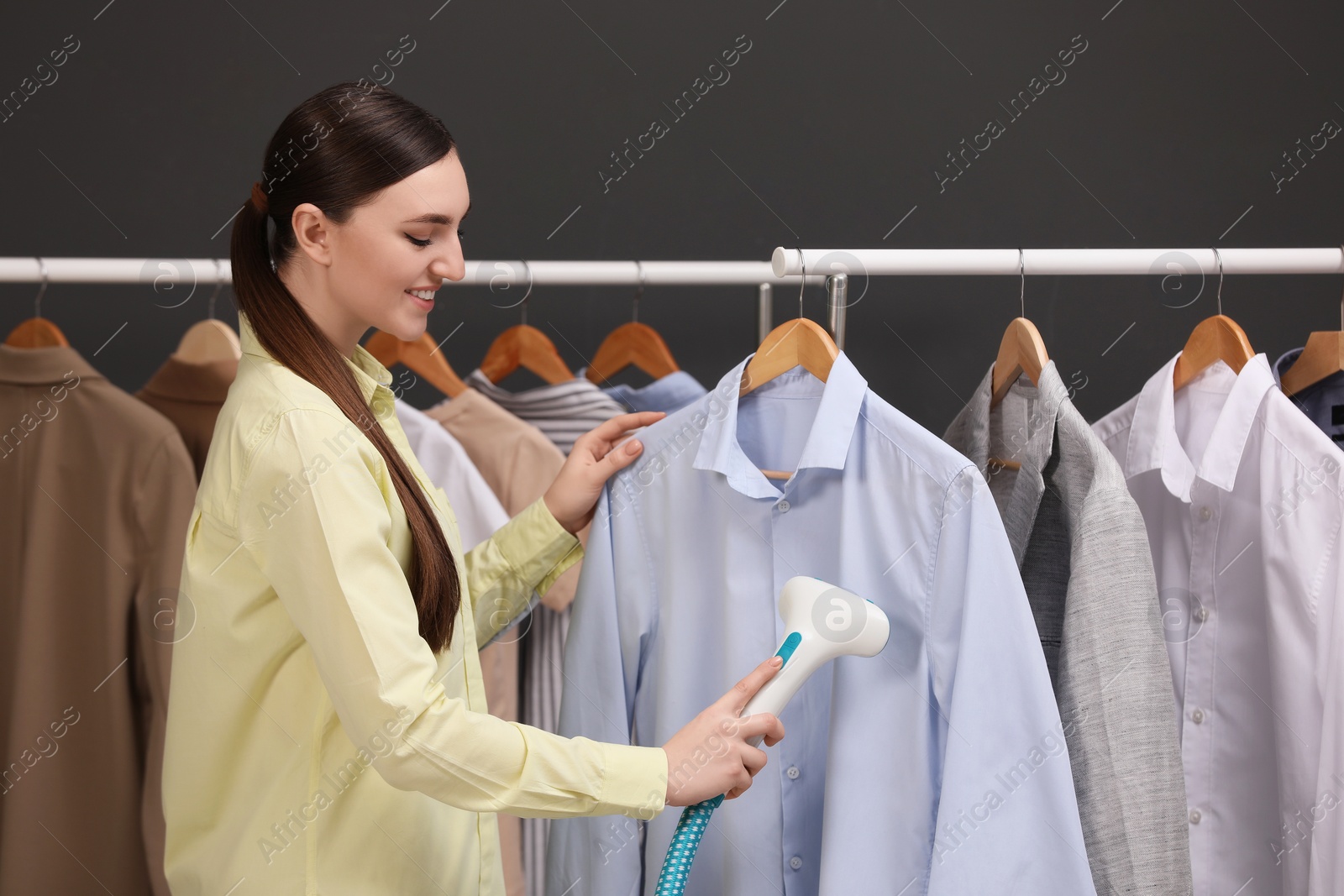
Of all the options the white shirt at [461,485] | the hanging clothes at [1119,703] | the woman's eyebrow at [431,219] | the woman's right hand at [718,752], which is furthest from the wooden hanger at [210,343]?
the hanging clothes at [1119,703]

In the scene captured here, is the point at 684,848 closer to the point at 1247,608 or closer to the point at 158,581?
the point at 1247,608

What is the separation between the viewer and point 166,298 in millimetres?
2188

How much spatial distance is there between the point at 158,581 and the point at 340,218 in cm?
69

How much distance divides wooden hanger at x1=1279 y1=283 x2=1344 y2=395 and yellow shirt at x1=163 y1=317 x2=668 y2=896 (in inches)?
35.9

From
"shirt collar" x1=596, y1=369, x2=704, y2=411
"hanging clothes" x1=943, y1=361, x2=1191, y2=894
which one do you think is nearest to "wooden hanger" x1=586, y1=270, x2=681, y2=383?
"shirt collar" x1=596, y1=369, x2=704, y2=411

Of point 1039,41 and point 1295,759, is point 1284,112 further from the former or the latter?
point 1295,759

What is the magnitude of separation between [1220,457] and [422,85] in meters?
1.56

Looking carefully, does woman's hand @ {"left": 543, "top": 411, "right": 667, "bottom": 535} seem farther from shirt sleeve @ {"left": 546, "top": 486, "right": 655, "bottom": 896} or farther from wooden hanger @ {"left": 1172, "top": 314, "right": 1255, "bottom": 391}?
wooden hanger @ {"left": 1172, "top": 314, "right": 1255, "bottom": 391}

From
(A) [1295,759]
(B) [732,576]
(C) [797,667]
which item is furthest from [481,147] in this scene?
(A) [1295,759]

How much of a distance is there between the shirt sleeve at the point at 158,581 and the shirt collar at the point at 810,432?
723 millimetres

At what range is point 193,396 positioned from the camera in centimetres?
154

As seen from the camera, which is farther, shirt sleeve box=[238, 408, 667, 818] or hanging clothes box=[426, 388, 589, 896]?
hanging clothes box=[426, 388, 589, 896]

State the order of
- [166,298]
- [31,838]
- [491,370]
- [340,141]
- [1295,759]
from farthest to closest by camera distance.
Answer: [166,298], [491,370], [31,838], [1295,759], [340,141]

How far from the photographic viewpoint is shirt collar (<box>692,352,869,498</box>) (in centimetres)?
112
